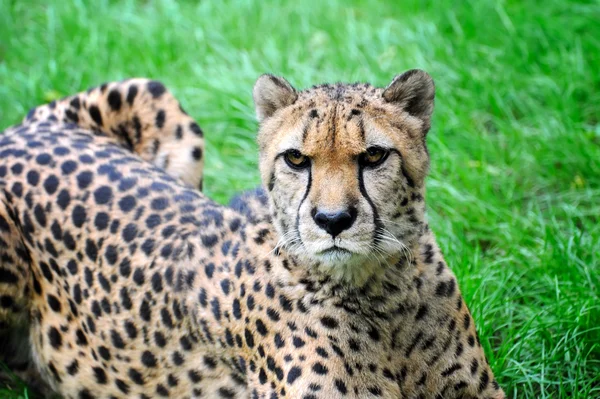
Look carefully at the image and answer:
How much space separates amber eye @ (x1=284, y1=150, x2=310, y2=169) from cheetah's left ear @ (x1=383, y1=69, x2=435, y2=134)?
0.39m

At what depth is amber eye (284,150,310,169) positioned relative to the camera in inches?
117

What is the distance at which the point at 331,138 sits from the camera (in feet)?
9.63

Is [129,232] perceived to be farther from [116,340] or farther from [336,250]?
[336,250]

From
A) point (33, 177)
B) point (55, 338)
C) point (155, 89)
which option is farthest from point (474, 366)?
point (155, 89)

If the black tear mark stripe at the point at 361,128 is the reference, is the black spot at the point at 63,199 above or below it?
below

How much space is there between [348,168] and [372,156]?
0.32 ft

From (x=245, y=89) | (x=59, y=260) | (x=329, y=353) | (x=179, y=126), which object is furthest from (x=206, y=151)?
(x=329, y=353)

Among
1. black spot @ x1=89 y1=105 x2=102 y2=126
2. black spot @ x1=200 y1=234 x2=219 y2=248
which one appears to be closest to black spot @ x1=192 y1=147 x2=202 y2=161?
black spot @ x1=89 y1=105 x2=102 y2=126

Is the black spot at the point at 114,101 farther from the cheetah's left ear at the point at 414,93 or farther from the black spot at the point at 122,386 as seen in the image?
the cheetah's left ear at the point at 414,93

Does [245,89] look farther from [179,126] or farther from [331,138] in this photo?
[331,138]

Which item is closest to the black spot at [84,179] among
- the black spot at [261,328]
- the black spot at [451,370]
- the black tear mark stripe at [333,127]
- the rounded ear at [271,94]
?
the rounded ear at [271,94]

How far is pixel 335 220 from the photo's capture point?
9.17 feet

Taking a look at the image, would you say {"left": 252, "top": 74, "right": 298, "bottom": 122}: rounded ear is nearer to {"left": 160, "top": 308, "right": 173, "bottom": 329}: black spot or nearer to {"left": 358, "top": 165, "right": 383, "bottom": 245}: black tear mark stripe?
{"left": 358, "top": 165, "right": 383, "bottom": 245}: black tear mark stripe

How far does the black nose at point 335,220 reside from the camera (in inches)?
110
